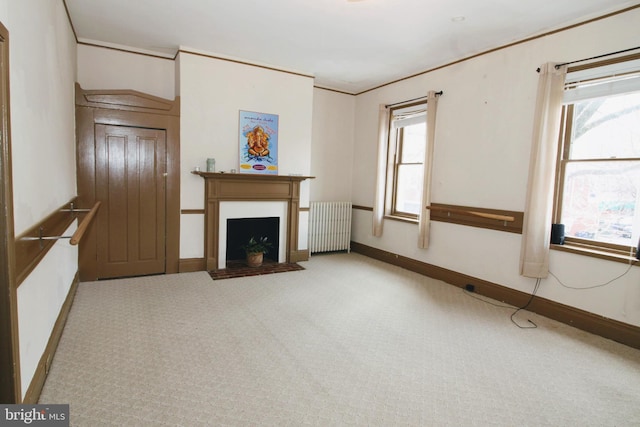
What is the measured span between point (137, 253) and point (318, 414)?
344 centimetres

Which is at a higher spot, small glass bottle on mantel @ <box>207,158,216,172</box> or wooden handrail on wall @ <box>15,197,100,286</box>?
small glass bottle on mantel @ <box>207,158,216,172</box>

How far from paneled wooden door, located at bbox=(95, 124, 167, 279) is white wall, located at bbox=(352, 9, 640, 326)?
138 inches

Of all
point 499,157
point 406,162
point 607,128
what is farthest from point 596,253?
point 406,162

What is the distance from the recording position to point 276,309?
3.58 meters

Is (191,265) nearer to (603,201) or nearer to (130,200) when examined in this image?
(130,200)

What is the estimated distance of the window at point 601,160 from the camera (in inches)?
122

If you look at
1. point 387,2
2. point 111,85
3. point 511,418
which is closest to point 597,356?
point 511,418

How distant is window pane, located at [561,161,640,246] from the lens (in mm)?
3143

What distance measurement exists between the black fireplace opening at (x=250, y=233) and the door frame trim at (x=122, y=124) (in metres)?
0.94

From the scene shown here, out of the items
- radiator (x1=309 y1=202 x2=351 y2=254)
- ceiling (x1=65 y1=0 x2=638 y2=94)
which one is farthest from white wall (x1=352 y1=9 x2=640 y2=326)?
radiator (x1=309 y1=202 x2=351 y2=254)

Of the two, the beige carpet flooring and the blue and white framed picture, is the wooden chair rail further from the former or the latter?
the blue and white framed picture

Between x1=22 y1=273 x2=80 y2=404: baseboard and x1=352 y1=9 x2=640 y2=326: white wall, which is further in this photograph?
x1=352 y1=9 x2=640 y2=326: white wall

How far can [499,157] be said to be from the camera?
4062 mm

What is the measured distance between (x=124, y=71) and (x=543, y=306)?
5689 millimetres
